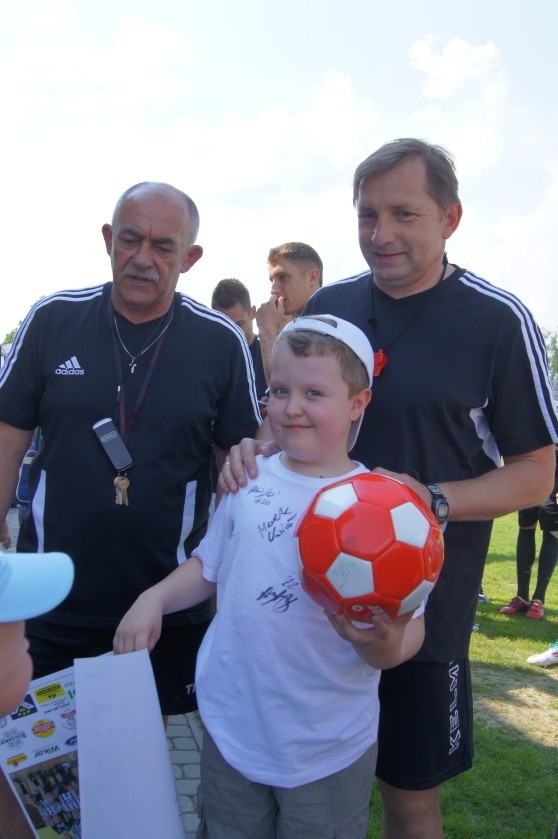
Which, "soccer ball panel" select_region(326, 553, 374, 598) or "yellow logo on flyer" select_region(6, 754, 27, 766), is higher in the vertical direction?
"soccer ball panel" select_region(326, 553, 374, 598)

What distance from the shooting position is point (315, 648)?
7.24 ft

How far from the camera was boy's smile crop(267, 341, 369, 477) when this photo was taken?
230cm

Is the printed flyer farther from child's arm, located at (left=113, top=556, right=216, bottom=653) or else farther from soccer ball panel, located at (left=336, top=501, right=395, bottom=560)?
soccer ball panel, located at (left=336, top=501, right=395, bottom=560)

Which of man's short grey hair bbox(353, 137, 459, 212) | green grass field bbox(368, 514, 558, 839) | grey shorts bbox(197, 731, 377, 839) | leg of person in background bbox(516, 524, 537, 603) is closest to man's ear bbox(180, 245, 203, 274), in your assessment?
man's short grey hair bbox(353, 137, 459, 212)

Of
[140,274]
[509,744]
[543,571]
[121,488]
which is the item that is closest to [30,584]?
[121,488]

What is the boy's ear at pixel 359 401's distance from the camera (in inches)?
94.7

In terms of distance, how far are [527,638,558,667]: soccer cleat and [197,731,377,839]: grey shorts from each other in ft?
16.2

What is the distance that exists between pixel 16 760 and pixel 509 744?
144 inches

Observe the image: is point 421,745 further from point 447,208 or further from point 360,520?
point 447,208

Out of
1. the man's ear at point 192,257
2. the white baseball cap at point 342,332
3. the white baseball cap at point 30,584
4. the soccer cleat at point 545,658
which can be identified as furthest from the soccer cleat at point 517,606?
the white baseball cap at point 30,584

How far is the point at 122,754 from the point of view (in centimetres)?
221

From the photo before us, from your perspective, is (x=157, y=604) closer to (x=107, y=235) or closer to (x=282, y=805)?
(x=282, y=805)

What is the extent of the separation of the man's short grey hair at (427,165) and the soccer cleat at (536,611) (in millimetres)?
6701

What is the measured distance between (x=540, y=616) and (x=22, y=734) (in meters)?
7.10
